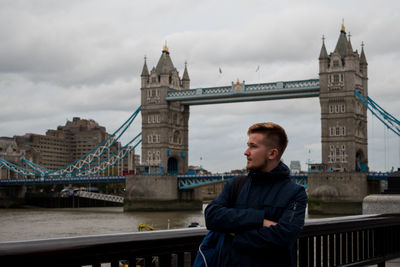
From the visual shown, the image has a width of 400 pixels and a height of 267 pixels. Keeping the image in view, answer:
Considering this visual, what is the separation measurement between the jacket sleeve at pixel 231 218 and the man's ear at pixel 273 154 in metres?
0.29

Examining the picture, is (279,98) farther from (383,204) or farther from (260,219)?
(260,219)

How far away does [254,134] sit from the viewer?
2729 mm

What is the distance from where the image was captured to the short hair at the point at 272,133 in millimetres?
2691

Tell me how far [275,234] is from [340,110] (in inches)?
1635

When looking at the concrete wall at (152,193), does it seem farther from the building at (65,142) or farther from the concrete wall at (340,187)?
the building at (65,142)

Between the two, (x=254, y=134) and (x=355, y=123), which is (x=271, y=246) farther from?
(x=355, y=123)

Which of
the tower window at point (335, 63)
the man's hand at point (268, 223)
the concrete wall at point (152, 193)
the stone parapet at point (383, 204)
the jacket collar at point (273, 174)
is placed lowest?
the concrete wall at point (152, 193)

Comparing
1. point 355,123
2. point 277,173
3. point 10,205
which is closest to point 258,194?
point 277,173

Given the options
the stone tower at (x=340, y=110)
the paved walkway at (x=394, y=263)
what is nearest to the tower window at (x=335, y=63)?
the stone tower at (x=340, y=110)

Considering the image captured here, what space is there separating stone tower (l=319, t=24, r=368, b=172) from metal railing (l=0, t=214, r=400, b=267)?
124 ft

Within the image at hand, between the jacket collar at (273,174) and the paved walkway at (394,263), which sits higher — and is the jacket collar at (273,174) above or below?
above

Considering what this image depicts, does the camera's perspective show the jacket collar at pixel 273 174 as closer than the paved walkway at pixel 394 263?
Yes

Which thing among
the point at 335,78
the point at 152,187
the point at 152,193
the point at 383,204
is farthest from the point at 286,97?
the point at 383,204

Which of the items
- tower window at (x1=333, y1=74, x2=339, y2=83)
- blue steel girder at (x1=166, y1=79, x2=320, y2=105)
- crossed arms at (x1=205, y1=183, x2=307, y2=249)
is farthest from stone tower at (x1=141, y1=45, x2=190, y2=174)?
crossed arms at (x1=205, y1=183, x2=307, y2=249)
